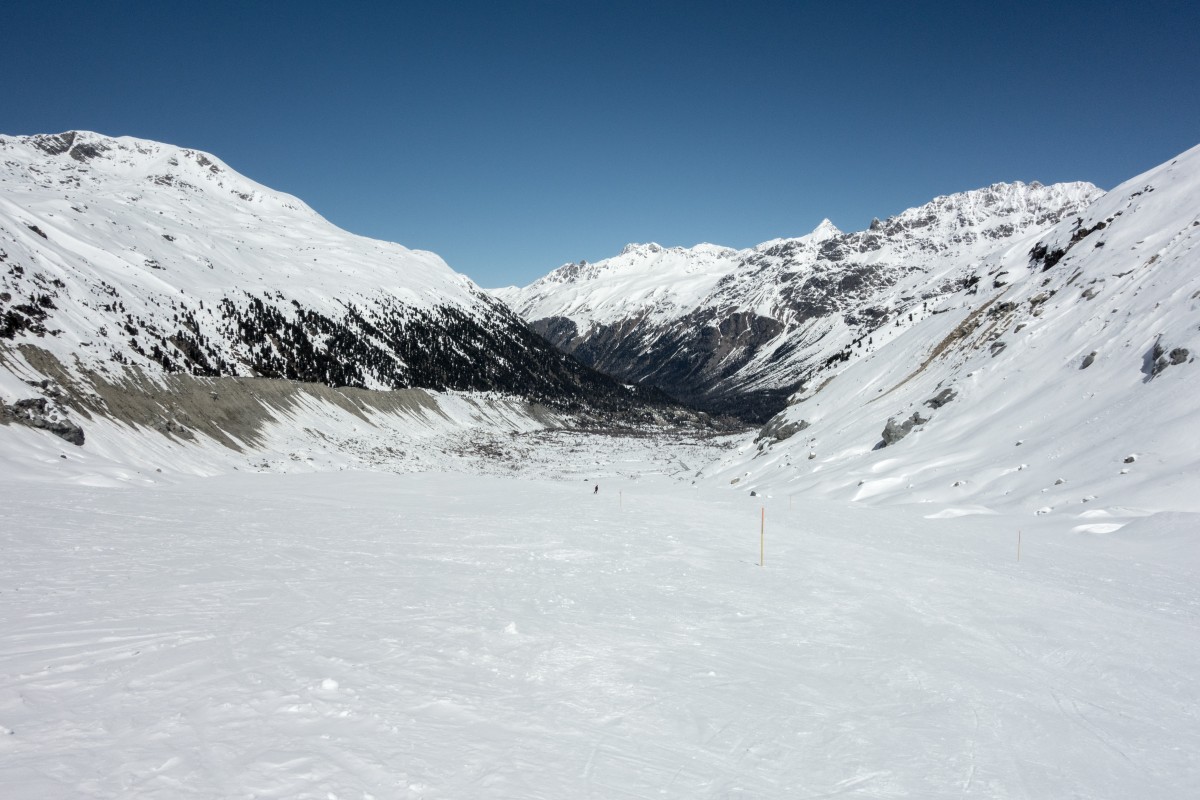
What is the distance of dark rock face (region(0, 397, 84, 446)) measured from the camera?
→ 106 ft

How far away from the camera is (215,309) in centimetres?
8556

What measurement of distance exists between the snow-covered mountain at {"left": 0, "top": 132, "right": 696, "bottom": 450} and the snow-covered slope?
45.1 metres

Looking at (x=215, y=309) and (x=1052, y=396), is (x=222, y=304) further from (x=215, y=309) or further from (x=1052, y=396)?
(x=1052, y=396)

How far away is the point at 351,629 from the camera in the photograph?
9500mm

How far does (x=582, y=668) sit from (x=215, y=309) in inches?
3709

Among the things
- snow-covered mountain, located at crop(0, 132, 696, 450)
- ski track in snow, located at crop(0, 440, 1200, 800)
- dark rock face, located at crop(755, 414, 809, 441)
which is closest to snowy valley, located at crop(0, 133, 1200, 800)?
ski track in snow, located at crop(0, 440, 1200, 800)

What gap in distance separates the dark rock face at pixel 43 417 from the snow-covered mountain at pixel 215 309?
0.79 feet

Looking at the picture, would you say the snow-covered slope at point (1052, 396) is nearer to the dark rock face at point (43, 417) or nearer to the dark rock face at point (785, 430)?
the dark rock face at point (785, 430)

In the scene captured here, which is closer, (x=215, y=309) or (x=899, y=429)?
(x=899, y=429)

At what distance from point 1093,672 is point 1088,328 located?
104 ft

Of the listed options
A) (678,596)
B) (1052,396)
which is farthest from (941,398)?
(678,596)

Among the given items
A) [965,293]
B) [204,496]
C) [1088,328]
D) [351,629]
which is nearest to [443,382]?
[965,293]

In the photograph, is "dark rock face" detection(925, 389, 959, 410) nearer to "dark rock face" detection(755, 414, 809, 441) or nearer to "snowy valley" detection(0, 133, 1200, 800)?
"snowy valley" detection(0, 133, 1200, 800)

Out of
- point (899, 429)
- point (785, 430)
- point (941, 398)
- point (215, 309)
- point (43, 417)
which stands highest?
point (215, 309)
